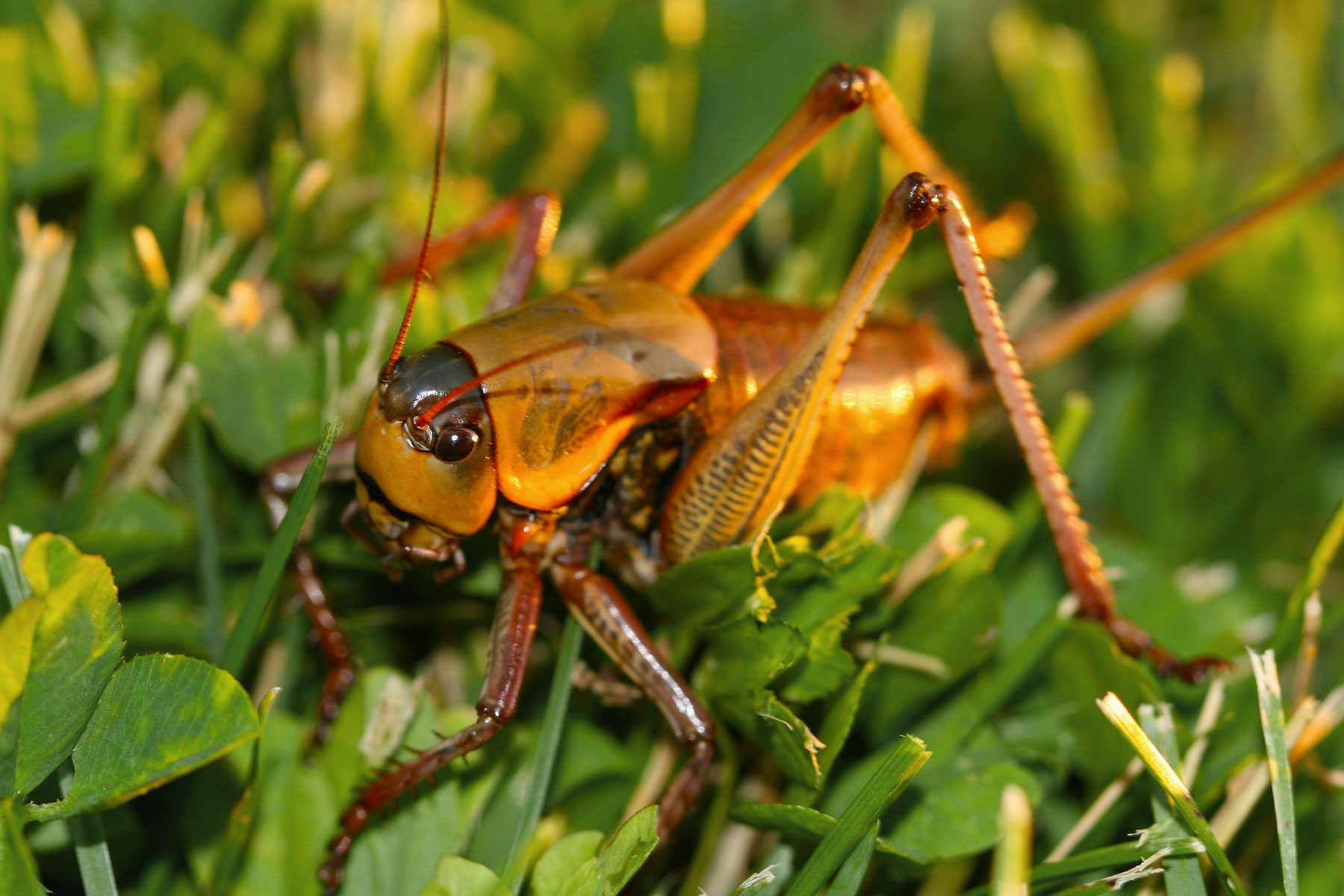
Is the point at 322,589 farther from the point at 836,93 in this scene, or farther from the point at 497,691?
the point at 836,93

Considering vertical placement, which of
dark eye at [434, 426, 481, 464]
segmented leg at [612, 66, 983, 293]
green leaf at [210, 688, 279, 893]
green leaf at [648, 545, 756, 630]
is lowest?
green leaf at [210, 688, 279, 893]

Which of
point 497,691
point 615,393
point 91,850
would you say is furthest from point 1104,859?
point 91,850

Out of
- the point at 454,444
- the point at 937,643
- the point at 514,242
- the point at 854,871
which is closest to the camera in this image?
the point at 854,871

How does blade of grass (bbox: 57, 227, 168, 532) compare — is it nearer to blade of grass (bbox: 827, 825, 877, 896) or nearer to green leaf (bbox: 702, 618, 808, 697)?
green leaf (bbox: 702, 618, 808, 697)

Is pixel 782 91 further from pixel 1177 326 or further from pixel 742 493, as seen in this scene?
pixel 742 493

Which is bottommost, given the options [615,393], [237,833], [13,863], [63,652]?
[237,833]

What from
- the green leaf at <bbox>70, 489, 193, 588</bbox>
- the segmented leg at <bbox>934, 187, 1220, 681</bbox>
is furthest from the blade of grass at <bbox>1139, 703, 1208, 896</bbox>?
the green leaf at <bbox>70, 489, 193, 588</bbox>

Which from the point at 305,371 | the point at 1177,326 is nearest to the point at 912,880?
the point at 305,371

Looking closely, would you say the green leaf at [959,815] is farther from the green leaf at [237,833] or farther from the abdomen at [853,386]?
the green leaf at [237,833]
